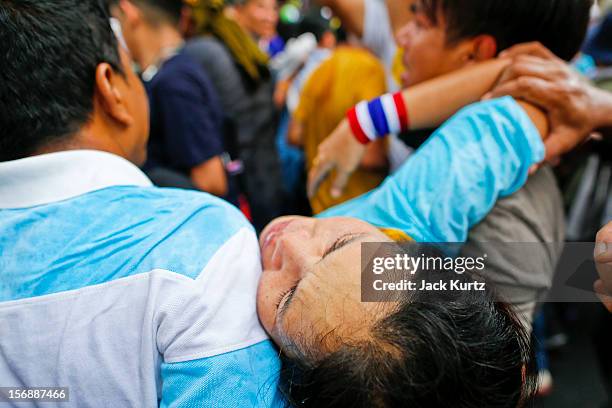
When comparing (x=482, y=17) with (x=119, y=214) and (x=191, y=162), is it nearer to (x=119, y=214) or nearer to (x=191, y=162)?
(x=119, y=214)

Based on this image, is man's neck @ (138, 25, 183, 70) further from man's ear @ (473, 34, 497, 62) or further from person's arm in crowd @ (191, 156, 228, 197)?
man's ear @ (473, 34, 497, 62)

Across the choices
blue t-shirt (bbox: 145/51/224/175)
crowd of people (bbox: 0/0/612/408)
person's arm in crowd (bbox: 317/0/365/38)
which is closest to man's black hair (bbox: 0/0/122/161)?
crowd of people (bbox: 0/0/612/408)

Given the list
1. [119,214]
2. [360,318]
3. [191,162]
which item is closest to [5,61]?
[119,214]

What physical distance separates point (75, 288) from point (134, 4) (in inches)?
71.2

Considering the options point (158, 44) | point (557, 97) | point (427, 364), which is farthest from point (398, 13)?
point (427, 364)

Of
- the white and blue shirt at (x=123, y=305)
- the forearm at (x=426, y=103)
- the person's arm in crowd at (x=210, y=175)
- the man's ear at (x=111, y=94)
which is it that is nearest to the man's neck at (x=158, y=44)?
the person's arm in crowd at (x=210, y=175)

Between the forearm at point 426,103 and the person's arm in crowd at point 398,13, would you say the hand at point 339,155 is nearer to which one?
the forearm at point 426,103

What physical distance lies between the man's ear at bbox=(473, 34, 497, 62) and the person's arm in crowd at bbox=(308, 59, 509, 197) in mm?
63

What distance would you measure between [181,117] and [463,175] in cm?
125

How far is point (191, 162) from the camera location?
1841 mm

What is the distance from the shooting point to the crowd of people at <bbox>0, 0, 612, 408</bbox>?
0.68 meters

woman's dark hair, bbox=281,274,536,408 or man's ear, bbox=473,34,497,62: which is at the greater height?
man's ear, bbox=473,34,497,62

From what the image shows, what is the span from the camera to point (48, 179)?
0.80 meters

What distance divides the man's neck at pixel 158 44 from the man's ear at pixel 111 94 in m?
1.20
